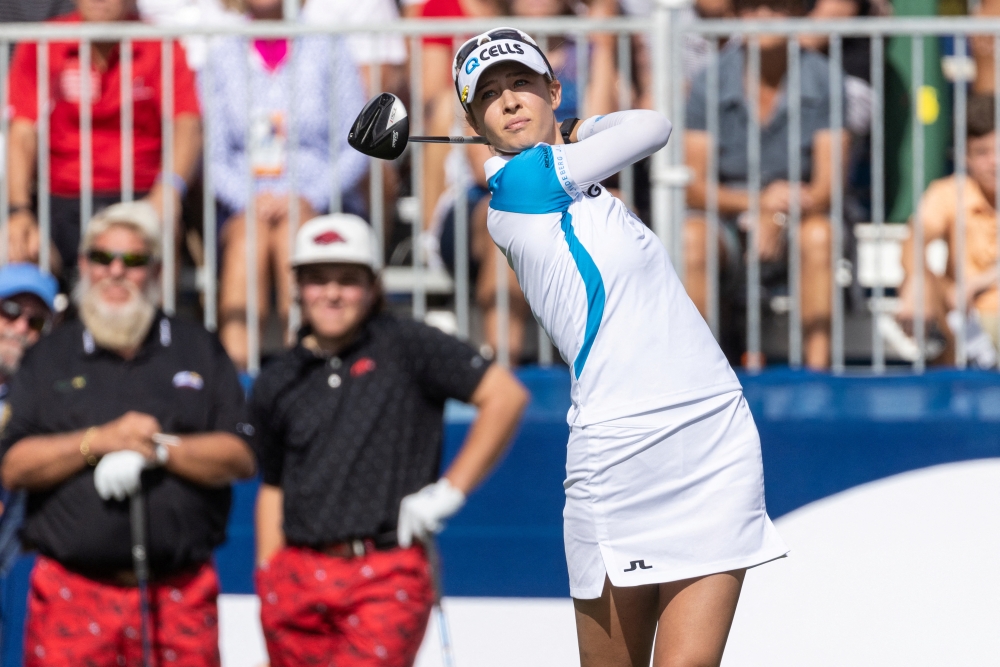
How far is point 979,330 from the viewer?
545 cm

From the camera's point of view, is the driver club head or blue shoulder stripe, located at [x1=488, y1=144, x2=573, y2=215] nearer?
blue shoulder stripe, located at [x1=488, y1=144, x2=573, y2=215]

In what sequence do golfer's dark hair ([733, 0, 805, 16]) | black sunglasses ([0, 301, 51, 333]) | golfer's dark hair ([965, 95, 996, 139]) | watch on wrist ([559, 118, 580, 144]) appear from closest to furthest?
1. watch on wrist ([559, 118, 580, 144])
2. black sunglasses ([0, 301, 51, 333])
3. golfer's dark hair ([965, 95, 996, 139])
4. golfer's dark hair ([733, 0, 805, 16])

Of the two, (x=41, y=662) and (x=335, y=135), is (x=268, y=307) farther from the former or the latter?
(x=41, y=662)

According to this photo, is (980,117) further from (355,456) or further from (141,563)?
(141,563)

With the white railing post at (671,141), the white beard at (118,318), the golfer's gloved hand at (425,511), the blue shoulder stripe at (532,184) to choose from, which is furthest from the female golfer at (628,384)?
the white railing post at (671,141)

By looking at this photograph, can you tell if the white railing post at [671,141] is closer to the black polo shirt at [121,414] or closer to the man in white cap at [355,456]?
the man in white cap at [355,456]

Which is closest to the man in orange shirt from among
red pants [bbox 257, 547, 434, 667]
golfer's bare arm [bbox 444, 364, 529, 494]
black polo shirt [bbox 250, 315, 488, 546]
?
golfer's bare arm [bbox 444, 364, 529, 494]

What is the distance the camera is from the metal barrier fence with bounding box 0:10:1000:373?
533 centimetres

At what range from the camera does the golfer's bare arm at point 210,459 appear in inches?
173

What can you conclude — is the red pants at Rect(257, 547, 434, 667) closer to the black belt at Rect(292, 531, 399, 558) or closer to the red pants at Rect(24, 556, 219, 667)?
the black belt at Rect(292, 531, 399, 558)

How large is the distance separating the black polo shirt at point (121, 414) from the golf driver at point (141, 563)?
0.03 metres

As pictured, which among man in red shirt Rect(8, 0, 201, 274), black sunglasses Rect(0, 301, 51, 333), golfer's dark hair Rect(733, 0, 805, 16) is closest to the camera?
black sunglasses Rect(0, 301, 51, 333)

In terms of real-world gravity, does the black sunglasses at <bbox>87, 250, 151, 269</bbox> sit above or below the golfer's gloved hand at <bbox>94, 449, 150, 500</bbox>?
above

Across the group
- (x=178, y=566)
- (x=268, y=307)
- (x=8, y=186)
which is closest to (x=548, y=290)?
(x=178, y=566)
